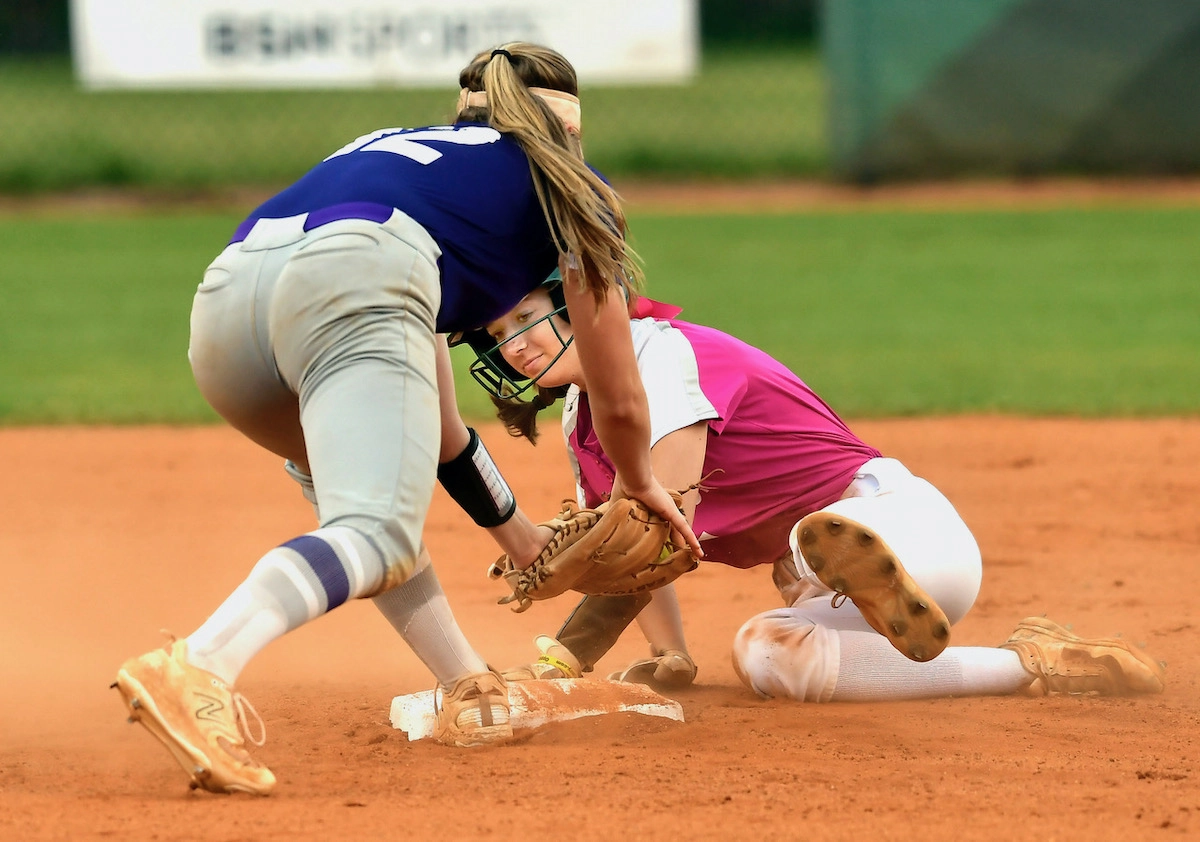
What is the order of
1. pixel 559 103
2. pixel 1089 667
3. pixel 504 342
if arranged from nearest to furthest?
pixel 559 103
pixel 504 342
pixel 1089 667

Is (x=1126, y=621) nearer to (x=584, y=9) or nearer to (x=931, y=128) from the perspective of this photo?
(x=931, y=128)

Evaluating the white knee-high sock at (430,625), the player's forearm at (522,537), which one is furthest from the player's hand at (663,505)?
the white knee-high sock at (430,625)

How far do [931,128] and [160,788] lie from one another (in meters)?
9.75

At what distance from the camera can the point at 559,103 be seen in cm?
231

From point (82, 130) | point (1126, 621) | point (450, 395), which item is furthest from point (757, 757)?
point (82, 130)

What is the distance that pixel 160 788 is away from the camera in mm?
2197

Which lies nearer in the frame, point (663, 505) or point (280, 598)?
point (280, 598)

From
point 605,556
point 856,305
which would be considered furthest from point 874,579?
point 856,305

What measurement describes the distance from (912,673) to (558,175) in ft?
4.00

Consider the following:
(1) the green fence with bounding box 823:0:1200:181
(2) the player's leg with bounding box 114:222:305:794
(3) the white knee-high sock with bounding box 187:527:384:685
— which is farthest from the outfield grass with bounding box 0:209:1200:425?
(3) the white knee-high sock with bounding box 187:527:384:685

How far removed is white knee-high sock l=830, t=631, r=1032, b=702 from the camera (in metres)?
2.76

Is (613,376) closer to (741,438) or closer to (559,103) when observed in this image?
(559,103)

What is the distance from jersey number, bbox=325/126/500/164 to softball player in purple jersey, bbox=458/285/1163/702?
389mm

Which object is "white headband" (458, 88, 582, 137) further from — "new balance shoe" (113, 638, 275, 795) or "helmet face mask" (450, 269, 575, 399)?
"new balance shoe" (113, 638, 275, 795)
